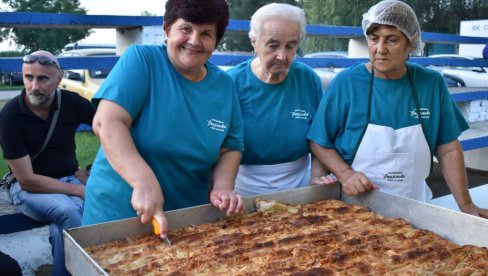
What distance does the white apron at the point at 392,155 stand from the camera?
105 inches

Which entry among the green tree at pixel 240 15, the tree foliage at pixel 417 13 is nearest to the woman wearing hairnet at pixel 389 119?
the tree foliage at pixel 417 13

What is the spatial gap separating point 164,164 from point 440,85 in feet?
5.26

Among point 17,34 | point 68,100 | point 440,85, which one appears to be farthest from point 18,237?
point 17,34

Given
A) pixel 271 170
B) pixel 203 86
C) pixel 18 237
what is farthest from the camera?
pixel 18 237

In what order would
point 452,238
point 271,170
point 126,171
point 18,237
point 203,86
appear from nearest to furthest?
point 126,171 → point 452,238 → point 203,86 → point 271,170 → point 18,237

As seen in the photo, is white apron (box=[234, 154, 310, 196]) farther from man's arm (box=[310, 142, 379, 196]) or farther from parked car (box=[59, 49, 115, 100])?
parked car (box=[59, 49, 115, 100])

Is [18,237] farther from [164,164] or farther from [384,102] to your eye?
[384,102]

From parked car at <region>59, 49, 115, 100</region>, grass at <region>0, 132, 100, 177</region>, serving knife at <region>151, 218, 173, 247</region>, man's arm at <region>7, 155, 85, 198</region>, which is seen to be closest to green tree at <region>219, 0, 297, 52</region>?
parked car at <region>59, 49, 115, 100</region>

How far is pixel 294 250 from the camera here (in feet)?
6.34

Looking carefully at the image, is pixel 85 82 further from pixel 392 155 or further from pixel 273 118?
pixel 392 155

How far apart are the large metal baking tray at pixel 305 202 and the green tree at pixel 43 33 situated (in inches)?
1275

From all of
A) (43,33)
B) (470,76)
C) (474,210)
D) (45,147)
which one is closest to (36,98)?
(45,147)

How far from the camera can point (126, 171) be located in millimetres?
2010

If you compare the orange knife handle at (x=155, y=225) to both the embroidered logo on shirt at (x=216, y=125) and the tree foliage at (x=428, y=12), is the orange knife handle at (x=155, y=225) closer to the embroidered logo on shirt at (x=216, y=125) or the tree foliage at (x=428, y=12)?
the embroidered logo on shirt at (x=216, y=125)
